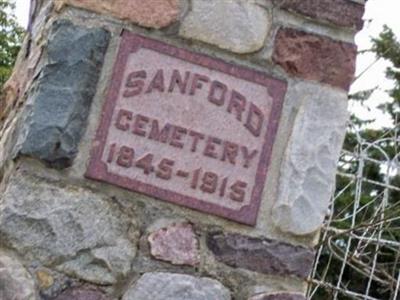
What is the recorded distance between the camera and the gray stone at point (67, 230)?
2.02 metres

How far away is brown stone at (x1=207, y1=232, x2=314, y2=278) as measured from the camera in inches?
84.5

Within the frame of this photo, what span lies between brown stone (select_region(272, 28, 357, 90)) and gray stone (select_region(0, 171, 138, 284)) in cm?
50

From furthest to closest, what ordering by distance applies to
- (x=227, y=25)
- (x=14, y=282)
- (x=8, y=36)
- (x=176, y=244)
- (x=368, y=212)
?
1. (x=8, y=36)
2. (x=368, y=212)
3. (x=227, y=25)
4. (x=176, y=244)
5. (x=14, y=282)

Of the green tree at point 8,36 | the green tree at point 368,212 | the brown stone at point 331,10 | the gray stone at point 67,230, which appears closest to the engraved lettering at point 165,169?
the gray stone at point 67,230

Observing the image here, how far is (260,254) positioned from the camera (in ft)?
7.11

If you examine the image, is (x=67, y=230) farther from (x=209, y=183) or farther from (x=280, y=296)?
(x=280, y=296)

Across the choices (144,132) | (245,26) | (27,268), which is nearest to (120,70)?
(144,132)

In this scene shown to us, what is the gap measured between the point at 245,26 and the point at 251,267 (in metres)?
0.51

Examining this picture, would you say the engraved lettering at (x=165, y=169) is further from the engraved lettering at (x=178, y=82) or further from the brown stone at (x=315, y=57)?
the brown stone at (x=315, y=57)

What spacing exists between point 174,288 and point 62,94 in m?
0.45

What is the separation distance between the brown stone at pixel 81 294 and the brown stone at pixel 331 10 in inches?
29.0

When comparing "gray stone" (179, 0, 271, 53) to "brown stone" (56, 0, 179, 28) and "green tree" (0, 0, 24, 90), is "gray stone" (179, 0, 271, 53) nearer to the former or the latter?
"brown stone" (56, 0, 179, 28)

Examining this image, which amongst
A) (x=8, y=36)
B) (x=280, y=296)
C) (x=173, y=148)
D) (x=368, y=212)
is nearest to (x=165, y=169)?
(x=173, y=148)

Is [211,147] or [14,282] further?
[211,147]
